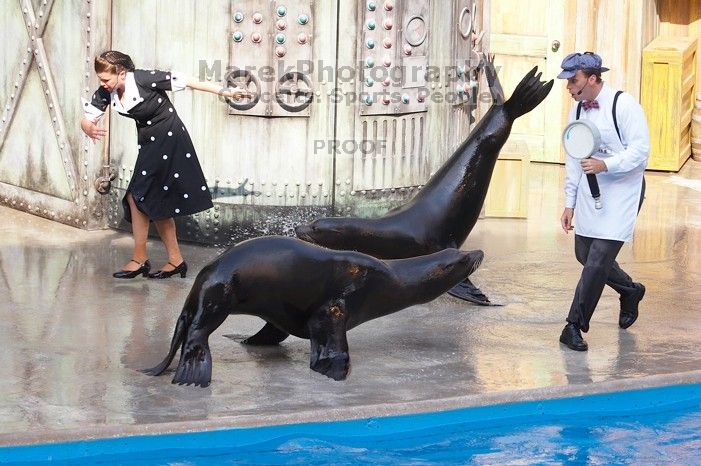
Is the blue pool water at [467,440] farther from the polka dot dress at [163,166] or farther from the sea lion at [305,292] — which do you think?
the polka dot dress at [163,166]

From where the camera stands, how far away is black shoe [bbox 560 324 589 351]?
7.53 m

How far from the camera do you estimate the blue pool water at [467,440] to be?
19.7 feet

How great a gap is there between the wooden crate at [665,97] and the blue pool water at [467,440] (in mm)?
7290

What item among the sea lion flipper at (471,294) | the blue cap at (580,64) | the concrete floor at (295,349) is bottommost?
the concrete floor at (295,349)

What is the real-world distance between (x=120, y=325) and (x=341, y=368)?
1.63 m

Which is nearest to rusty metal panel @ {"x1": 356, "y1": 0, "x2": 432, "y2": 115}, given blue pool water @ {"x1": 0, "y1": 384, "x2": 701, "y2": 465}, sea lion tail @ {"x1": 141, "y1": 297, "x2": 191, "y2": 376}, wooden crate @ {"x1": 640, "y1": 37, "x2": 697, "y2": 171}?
sea lion tail @ {"x1": 141, "y1": 297, "x2": 191, "y2": 376}

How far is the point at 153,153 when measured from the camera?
8914 millimetres

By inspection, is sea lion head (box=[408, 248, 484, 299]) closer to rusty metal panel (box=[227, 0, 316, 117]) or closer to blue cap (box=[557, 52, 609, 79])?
blue cap (box=[557, 52, 609, 79])

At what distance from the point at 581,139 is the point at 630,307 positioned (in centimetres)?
129

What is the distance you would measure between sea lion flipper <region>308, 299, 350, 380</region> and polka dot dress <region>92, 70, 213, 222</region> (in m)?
2.31

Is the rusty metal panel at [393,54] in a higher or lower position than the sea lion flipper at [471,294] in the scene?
higher

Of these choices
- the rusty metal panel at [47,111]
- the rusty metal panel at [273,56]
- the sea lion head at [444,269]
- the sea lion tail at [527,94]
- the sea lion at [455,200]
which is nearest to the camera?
the sea lion head at [444,269]

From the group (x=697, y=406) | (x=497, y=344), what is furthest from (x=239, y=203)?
(x=697, y=406)

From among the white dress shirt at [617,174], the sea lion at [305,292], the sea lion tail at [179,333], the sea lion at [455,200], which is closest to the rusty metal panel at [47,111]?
the sea lion at [455,200]
